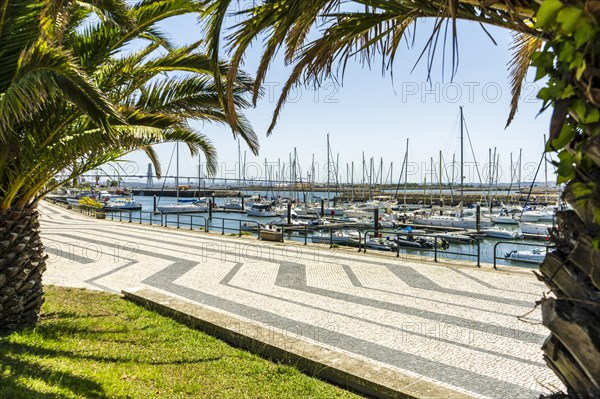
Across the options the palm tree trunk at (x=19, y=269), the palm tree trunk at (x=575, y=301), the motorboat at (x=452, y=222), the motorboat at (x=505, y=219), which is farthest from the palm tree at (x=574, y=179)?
the motorboat at (x=505, y=219)

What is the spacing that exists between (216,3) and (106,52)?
3.24m

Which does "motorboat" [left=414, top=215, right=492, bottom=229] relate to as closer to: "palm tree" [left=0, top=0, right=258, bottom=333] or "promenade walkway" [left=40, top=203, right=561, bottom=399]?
"promenade walkway" [left=40, top=203, right=561, bottom=399]

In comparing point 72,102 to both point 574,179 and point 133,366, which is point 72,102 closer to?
point 133,366

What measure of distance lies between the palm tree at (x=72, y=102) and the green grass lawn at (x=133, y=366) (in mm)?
840

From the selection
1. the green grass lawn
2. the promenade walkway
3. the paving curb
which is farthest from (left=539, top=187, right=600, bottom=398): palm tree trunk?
the green grass lawn

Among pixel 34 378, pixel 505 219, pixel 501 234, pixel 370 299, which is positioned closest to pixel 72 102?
pixel 34 378

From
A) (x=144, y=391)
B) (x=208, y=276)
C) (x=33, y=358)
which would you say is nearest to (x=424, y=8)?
(x=144, y=391)

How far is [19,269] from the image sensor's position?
17.9 feet

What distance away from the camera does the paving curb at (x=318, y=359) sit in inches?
153

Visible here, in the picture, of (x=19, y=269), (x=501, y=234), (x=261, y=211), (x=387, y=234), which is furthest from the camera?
(x=261, y=211)

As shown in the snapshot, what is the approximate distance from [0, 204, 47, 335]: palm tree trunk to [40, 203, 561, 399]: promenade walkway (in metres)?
2.97

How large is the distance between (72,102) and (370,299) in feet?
20.4

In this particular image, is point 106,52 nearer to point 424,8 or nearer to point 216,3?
point 216,3

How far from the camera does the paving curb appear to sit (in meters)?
3.89
